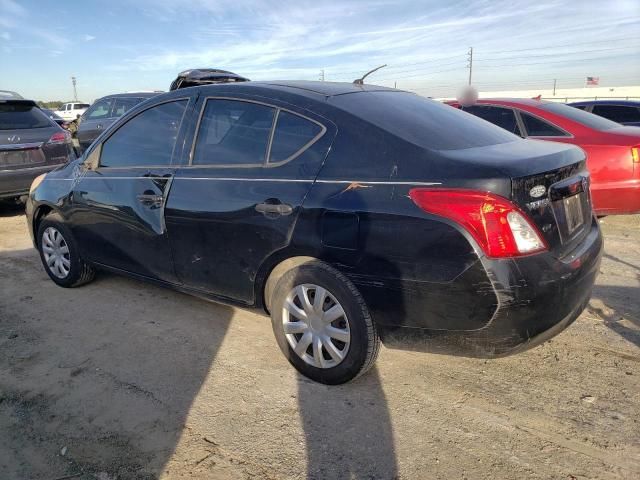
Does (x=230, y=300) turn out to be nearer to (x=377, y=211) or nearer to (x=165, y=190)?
(x=165, y=190)

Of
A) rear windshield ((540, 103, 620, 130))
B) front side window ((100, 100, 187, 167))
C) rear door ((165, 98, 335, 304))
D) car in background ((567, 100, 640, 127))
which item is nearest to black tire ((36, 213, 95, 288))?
front side window ((100, 100, 187, 167))

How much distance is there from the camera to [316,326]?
9.27 feet

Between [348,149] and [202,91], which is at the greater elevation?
[202,91]

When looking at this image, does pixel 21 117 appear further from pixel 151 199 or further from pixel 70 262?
pixel 151 199

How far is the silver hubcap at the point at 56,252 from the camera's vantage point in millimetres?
4410

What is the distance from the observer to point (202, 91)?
344 centimetres

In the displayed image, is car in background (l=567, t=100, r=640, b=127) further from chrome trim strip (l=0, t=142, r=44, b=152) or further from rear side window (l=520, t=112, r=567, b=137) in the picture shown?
chrome trim strip (l=0, t=142, r=44, b=152)

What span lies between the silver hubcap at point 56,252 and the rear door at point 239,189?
1.58 metres

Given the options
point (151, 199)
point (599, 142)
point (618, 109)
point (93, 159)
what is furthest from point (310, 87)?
point (618, 109)

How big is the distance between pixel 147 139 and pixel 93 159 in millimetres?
695

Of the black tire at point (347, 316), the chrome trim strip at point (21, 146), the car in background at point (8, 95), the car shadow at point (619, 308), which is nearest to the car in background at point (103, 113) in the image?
the car in background at point (8, 95)

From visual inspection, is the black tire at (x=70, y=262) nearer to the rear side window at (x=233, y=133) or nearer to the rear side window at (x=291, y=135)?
the rear side window at (x=233, y=133)

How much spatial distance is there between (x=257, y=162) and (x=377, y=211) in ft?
2.97

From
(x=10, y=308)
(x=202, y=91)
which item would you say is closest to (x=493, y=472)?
(x=202, y=91)
